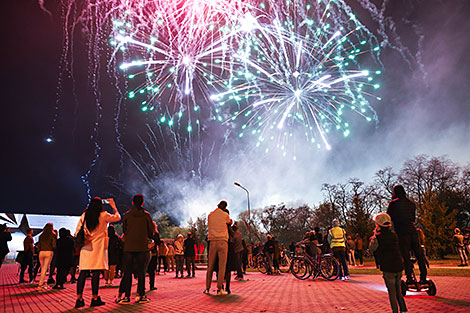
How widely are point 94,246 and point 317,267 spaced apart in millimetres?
8295

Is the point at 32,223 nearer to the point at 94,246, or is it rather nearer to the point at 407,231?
the point at 94,246

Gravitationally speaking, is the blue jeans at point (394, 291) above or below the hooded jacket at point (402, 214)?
below

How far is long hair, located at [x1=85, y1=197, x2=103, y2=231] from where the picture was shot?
6461mm

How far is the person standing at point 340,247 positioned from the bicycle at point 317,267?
0.55 feet

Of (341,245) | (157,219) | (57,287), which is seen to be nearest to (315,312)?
(341,245)

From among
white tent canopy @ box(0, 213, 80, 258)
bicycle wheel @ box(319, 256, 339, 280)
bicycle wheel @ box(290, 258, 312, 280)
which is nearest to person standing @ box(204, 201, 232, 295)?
bicycle wheel @ box(319, 256, 339, 280)

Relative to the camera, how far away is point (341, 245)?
37.2ft

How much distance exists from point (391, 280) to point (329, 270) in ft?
24.6

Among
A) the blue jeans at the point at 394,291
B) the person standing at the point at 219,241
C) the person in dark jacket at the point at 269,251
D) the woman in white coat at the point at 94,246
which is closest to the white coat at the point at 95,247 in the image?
the woman in white coat at the point at 94,246

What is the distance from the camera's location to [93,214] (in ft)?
21.4

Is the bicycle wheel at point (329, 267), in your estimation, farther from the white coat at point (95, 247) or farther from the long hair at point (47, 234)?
the long hair at point (47, 234)

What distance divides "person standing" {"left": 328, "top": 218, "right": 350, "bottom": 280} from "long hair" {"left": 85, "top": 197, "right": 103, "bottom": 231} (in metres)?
7.94

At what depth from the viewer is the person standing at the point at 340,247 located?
37.0ft

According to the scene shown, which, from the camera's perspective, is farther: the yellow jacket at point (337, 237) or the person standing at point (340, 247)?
the yellow jacket at point (337, 237)
